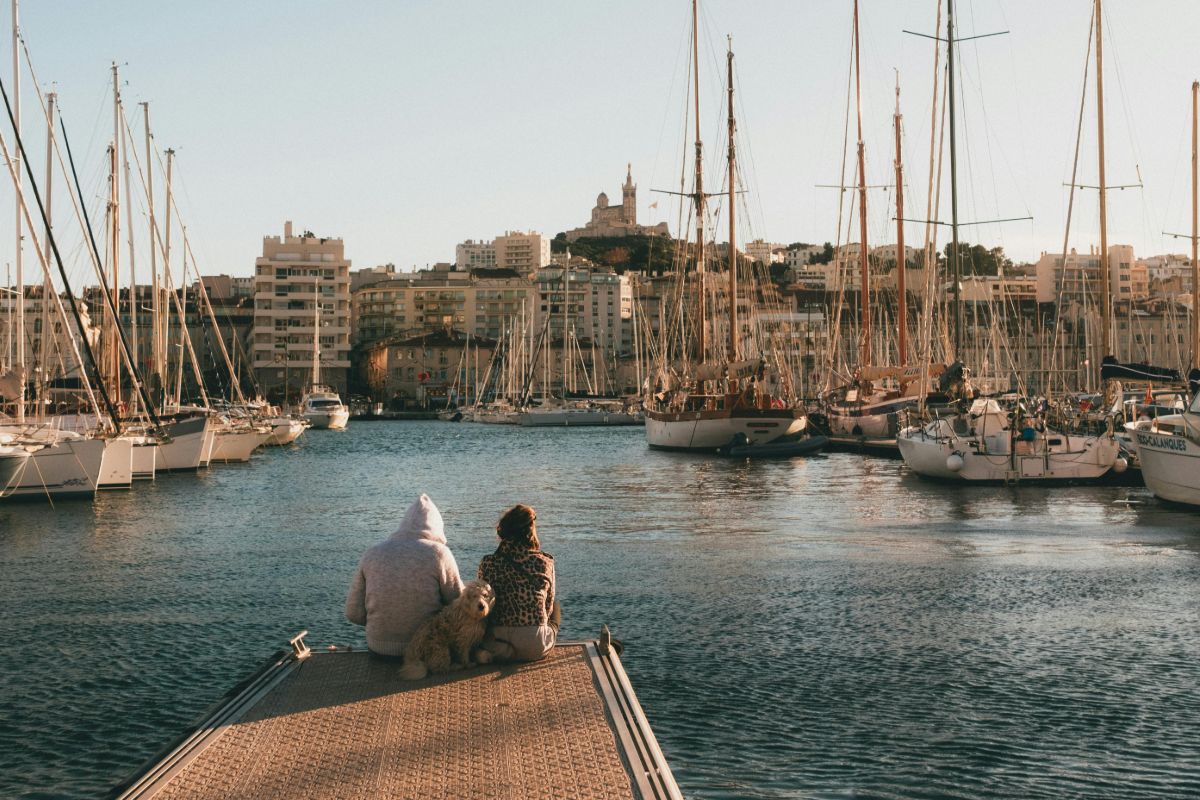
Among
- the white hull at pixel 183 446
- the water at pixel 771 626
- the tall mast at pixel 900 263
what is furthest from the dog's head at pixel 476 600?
the tall mast at pixel 900 263

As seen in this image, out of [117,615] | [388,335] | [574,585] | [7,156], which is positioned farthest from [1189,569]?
[388,335]

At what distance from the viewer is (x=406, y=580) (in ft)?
30.6

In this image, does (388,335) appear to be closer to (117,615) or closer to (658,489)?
(658,489)

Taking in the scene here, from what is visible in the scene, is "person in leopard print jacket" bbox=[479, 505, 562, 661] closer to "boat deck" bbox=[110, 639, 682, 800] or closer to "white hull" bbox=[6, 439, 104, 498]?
"boat deck" bbox=[110, 639, 682, 800]

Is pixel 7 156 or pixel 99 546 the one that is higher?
pixel 7 156

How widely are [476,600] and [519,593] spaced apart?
45cm

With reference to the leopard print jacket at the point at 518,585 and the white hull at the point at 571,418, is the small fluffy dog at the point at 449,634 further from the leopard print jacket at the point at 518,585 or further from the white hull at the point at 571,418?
the white hull at the point at 571,418

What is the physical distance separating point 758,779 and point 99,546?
694 inches

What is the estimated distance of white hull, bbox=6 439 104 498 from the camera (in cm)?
3189

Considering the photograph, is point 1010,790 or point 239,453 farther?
point 239,453

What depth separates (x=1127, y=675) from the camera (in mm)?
12469

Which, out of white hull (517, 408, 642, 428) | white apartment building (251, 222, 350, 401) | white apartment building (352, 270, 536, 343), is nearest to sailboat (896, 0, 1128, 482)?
white hull (517, 408, 642, 428)

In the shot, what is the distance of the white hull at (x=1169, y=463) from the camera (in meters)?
26.8

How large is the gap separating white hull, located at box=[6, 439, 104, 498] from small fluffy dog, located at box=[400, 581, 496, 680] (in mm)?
25404
